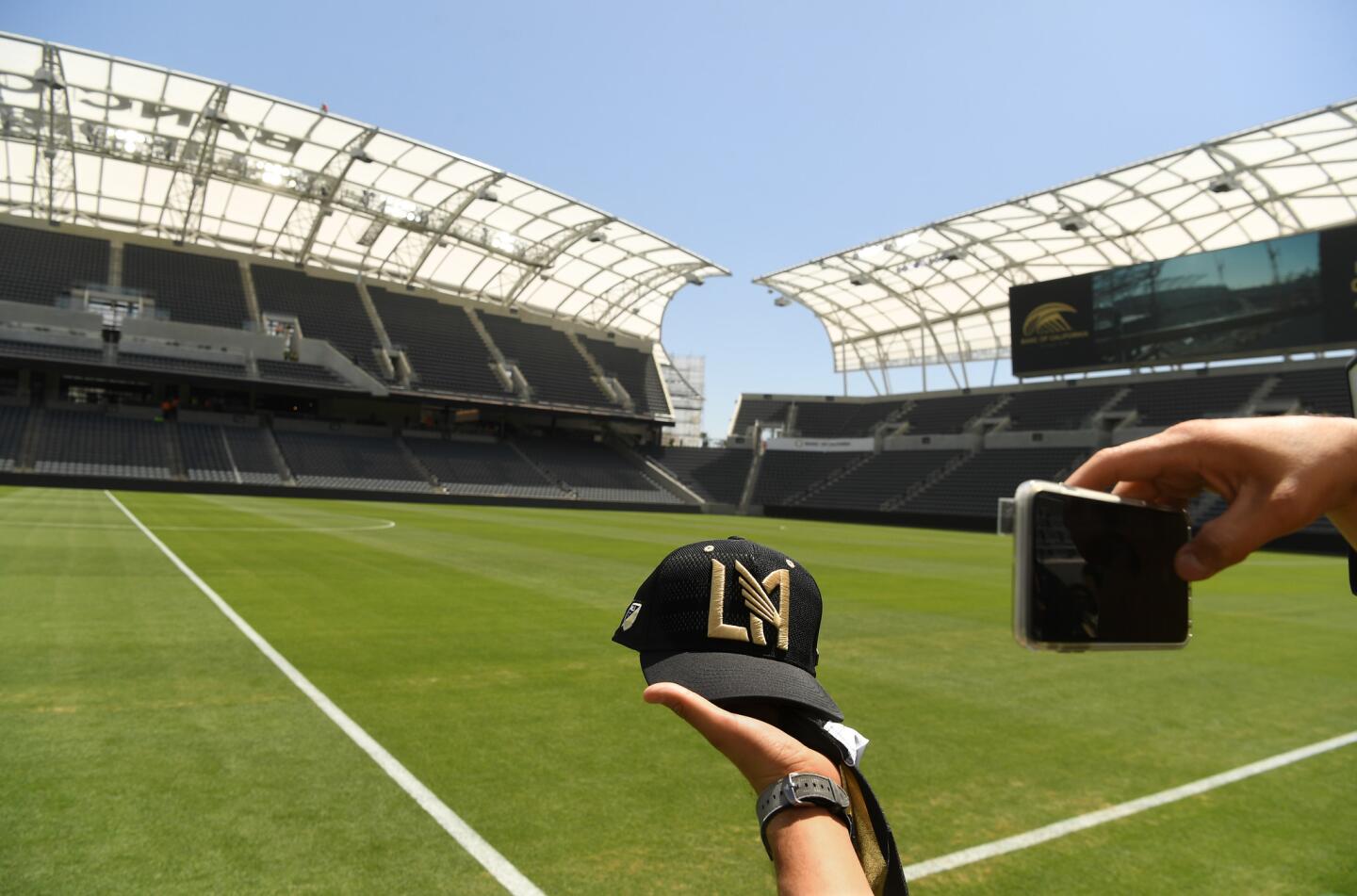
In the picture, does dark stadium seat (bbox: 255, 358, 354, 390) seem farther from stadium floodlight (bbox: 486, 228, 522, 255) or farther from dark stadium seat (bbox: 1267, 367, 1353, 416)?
dark stadium seat (bbox: 1267, 367, 1353, 416)

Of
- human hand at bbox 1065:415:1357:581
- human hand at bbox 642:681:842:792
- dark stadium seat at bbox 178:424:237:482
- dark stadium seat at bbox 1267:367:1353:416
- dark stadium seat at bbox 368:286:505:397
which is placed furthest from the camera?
dark stadium seat at bbox 368:286:505:397

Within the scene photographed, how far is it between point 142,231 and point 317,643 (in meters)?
50.3

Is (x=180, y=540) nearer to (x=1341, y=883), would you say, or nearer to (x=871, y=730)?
(x=871, y=730)

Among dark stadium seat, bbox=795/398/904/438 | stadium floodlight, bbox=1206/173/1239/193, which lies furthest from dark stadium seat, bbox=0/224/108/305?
stadium floodlight, bbox=1206/173/1239/193

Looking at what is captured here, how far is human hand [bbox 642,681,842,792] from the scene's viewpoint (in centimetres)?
121

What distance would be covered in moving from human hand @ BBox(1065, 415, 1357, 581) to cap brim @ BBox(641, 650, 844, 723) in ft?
2.01

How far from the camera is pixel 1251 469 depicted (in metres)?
1.38

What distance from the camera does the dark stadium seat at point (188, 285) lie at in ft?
148

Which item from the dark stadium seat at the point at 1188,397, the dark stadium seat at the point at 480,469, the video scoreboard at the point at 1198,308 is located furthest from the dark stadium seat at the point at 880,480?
the dark stadium seat at the point at 480,469

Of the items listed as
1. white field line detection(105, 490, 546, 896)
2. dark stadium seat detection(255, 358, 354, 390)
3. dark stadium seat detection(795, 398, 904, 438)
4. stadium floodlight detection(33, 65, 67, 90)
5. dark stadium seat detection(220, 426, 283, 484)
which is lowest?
white field line detection(105, 490, 546, 896)

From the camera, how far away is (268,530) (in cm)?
1819

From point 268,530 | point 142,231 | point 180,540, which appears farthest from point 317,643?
point 142,231

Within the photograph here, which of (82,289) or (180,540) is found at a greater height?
(82,289)

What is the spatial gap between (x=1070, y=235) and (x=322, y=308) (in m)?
42.7
